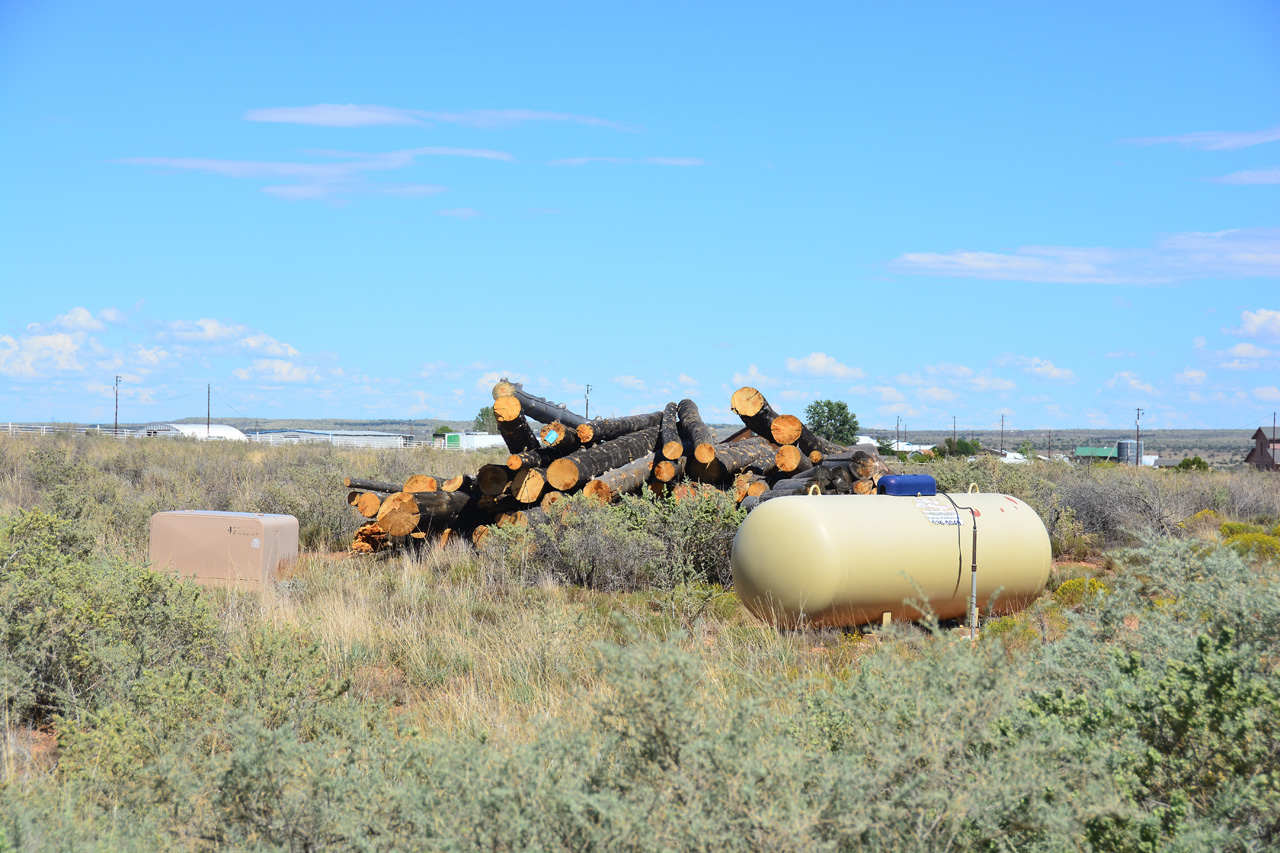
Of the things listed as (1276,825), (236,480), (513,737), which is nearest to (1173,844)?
(1276,825)

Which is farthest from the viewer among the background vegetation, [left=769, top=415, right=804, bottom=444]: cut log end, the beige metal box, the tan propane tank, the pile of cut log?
[left=769, top=415, right=804, bottom=444]: cut log end

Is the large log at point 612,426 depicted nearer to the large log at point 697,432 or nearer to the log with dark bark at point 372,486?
the large log at point 697,432

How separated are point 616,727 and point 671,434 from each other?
10.8m

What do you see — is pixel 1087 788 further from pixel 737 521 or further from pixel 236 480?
pixel 236 480

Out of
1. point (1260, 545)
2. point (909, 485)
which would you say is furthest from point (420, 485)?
point (1260, 545)

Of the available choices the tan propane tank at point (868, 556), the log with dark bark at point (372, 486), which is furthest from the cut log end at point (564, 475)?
the tan propane tank at point (868, 556)

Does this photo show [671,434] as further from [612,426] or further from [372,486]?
[372,486]

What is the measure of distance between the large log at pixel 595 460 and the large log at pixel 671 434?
31cm

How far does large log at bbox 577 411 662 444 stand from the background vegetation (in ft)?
17.9

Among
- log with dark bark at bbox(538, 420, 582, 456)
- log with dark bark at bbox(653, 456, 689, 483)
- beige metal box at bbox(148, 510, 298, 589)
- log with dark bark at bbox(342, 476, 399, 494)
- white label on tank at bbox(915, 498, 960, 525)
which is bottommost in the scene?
beige metal box at bbox(148, 510, 298, 589)

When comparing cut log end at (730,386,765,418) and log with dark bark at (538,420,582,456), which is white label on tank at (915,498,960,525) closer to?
cut log end at (730,386,765,418)

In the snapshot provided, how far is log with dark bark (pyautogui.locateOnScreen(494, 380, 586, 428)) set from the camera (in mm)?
13672

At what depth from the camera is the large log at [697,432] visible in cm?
1306

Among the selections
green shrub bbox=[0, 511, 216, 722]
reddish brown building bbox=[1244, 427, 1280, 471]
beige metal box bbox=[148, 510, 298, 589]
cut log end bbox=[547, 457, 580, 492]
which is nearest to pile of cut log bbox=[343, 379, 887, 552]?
cut log end bbox=[547, 457, 580, 492]
